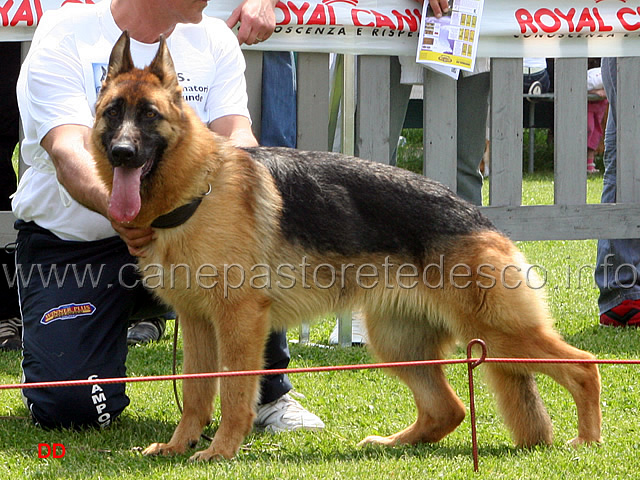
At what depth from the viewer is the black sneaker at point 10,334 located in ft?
16.7

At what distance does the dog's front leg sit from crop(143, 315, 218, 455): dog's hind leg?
0.64 feet

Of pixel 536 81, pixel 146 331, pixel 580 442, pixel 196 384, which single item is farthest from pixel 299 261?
pixel 536 81

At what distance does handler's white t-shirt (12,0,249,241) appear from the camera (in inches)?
141

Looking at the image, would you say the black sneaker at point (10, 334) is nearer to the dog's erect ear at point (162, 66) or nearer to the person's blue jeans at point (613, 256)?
the dog's erect ear at point (162, 66)

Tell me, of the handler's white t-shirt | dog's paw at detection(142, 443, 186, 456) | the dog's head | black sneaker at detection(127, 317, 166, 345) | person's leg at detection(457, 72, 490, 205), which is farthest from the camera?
person's leg at detection(457, 72, 490, 205)

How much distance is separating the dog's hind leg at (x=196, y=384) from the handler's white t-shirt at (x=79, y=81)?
73cm

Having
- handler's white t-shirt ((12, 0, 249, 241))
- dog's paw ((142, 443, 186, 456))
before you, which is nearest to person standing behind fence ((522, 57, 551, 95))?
handler's white t-shirt ((12, 0, 249, 241))

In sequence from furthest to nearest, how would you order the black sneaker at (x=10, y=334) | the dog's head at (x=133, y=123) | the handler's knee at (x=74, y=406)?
the black sneaker at (x=10, y=334) → the handler's knee at (x=74, y=406) → the dog's head at (x=133, y=123)

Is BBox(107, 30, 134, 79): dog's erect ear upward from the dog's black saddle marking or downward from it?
upward

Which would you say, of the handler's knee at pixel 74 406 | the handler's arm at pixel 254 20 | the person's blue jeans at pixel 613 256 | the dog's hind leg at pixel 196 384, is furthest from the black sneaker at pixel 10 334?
the person's blue jeans at pixel 613 256

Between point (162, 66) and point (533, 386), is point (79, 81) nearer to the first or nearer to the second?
point (162, 66)

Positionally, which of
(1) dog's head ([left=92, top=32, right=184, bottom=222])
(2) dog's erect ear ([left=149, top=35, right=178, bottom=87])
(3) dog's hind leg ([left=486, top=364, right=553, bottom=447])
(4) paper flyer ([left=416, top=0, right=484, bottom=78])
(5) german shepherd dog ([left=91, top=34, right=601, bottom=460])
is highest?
(4) paper flyer ([left=416, top=0, right=484, bottom=78])

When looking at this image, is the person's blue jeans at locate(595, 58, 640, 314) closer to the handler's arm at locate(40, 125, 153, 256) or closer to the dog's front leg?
the dog's front leg

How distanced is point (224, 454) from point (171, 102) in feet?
4.41
